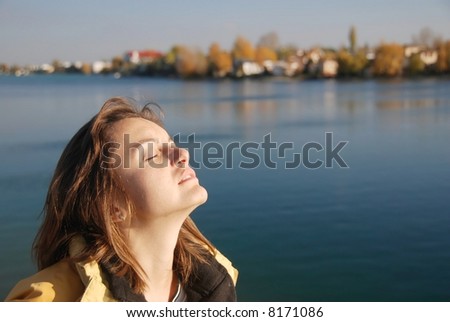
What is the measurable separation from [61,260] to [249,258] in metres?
3.43

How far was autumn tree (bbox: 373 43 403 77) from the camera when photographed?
80.4ft

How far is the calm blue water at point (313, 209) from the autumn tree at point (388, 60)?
44.9ft

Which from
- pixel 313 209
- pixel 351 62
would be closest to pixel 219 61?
pixel 351 62

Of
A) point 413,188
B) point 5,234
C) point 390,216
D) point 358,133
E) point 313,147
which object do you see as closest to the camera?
point 5,234

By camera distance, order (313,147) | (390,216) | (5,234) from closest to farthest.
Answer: (5,234) < (390,216) < (313,147)

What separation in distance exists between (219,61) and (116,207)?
1932 cm

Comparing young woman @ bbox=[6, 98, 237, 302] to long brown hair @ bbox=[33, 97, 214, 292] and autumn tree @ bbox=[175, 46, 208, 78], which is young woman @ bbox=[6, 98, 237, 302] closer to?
long brown hair @ bbox=[33, 97, 214, 292]

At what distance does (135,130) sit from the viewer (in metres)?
1.10

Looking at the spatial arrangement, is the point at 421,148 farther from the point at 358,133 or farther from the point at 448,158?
the point at 358,133

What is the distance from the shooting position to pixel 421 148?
874 centimetres

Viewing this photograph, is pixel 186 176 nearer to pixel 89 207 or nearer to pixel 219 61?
pixel 89 207

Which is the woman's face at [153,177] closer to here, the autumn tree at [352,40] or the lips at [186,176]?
the lips at [186,176]
